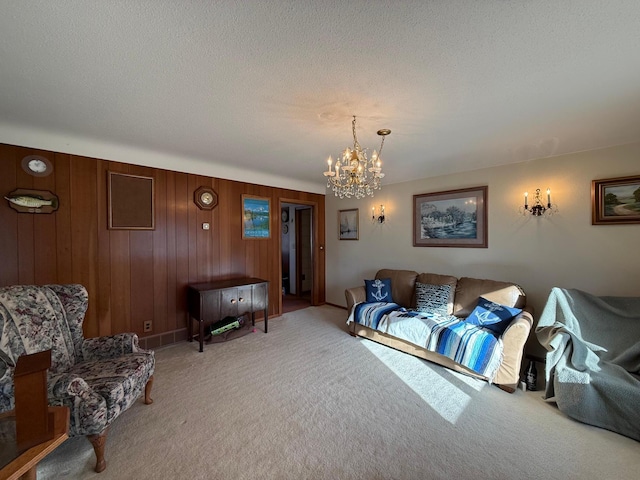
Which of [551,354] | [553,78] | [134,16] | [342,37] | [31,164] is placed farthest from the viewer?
[31,164]

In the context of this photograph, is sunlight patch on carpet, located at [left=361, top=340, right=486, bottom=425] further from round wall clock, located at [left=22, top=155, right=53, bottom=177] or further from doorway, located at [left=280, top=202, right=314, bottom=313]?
round wall clock, located at [left=22, top=155, right=53, bottom=177]

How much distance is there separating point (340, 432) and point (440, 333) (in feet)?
4.79

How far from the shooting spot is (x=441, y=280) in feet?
11.4

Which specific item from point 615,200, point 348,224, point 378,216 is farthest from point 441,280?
point 348,224

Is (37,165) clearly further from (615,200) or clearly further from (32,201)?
(615,200)

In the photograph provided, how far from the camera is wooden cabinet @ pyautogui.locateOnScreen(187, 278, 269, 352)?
3100mm

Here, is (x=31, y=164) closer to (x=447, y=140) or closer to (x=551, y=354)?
(x=447, y=140)

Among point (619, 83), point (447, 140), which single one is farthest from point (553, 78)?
point (447, 140)

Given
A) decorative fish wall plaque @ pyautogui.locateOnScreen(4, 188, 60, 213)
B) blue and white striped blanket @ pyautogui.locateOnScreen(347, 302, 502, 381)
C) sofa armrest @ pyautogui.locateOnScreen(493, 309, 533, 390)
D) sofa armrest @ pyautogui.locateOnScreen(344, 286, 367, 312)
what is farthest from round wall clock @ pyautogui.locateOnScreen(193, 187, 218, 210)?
sofa armrest @ pyautogui.locateOnScreen(493, 309, 533, 390)

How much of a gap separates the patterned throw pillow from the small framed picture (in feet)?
5.78

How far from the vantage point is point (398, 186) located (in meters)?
4.29

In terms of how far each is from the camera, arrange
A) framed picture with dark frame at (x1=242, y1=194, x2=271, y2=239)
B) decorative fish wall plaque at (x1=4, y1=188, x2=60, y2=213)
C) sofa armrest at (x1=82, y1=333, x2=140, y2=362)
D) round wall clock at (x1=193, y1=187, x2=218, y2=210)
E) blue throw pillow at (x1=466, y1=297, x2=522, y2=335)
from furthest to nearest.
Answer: framed picture with dark frame at (x1=242, y1=194, x2=271, y2=239), round wall clock at (x1=193, y1=187, x2=218, y2=210), blue throw pillow at (x1=466, y1=297, x2=522, y2=335), decorative fish wall plaque at (x1=4, y1=188, x2=60, y2=213), sofa armrest at (x1=82, y1=333, x2=140, y2=362)

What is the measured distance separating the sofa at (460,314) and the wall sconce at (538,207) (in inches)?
35.2

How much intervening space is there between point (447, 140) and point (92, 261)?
3996 mm
